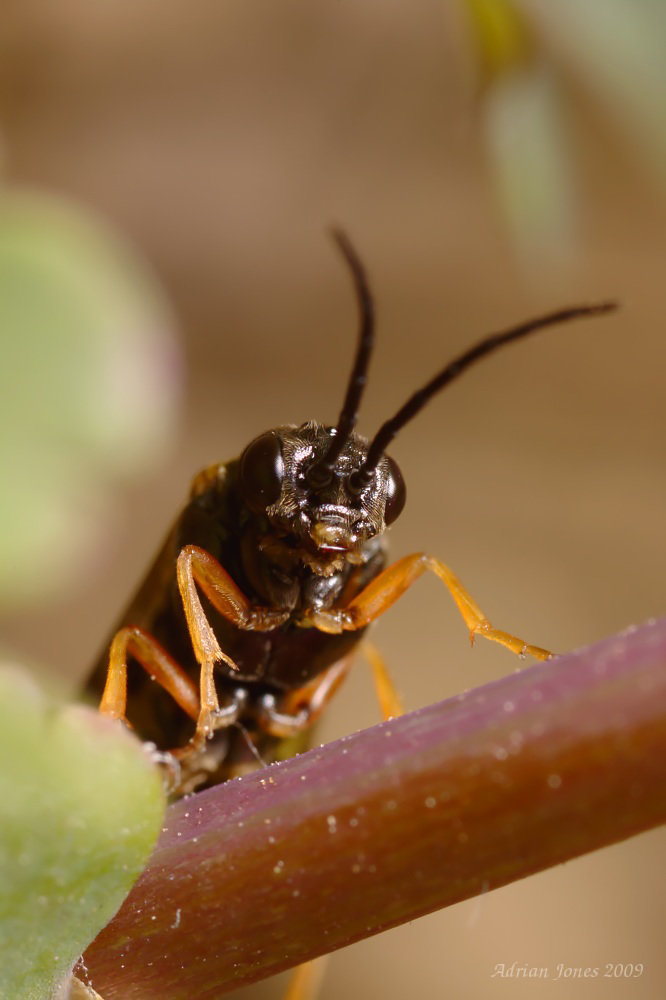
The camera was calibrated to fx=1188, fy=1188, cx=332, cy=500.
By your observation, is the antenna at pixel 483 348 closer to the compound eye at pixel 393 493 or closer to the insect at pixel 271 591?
the insect at pixel 271 591

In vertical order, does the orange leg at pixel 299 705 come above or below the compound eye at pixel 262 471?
below

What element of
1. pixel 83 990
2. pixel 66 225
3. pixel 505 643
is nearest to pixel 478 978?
pixel 505 643

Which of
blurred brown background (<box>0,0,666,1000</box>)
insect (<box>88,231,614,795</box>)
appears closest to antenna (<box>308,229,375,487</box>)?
insect (<box>88,231,614,795</box>)

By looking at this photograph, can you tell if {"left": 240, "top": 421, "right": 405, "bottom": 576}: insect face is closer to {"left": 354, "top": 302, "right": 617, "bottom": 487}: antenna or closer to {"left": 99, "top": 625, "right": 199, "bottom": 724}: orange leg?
{"left": 354, "top": 302, "right": 617, "bottom": 487}: antenna

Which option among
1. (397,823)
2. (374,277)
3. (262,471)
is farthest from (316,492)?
(374,277)

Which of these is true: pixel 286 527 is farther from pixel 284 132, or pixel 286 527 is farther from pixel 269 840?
pixel 284 132

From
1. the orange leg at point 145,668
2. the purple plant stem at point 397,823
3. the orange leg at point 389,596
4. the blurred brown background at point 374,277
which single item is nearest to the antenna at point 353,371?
the orange leg at point 389,596
